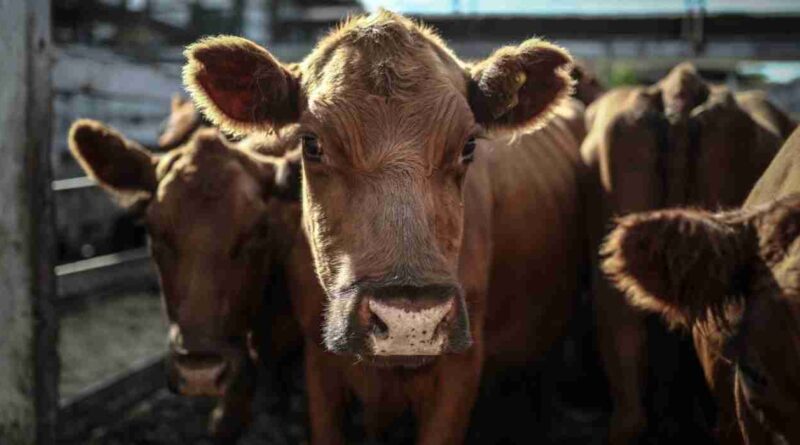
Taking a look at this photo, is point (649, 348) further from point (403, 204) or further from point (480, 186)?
point (403, 204)

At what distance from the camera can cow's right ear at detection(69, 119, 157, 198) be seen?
4.23 meters

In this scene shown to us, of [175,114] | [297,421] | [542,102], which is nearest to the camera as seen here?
[542,102]

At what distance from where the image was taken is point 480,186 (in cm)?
403

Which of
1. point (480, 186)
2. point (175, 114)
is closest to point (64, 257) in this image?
point (175, 114)

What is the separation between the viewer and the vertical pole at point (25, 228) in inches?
142

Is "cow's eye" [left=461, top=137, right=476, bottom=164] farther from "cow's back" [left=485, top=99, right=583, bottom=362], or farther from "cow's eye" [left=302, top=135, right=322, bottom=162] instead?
"cow's back" [left=485, top=99, right=583, bottom=362]

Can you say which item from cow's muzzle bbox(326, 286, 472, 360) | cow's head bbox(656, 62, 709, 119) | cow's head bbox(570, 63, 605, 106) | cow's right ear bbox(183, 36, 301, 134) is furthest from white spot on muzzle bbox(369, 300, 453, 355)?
cow's head bbox(570, 63, 605, 106)

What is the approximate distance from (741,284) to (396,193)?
106 cm

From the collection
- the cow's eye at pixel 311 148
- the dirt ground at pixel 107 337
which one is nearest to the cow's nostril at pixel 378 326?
the cow's eye at pixel 311 148

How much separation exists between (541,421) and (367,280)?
3108 millimetres

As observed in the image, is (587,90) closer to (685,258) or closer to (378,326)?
(685,258)

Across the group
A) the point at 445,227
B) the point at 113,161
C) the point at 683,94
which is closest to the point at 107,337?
the point at 113,161

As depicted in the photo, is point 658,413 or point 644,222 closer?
point 644,222

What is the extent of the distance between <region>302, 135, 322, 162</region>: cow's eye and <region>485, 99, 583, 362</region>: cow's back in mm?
1288
